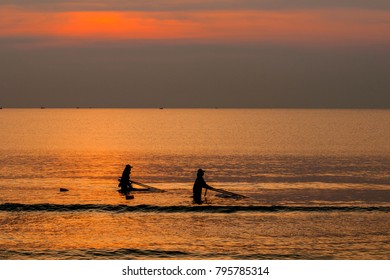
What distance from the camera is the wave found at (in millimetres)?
45219

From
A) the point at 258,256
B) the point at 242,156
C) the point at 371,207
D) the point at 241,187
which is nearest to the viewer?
the point at 258,256

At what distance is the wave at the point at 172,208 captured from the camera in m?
45.2

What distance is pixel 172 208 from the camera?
1805 inches

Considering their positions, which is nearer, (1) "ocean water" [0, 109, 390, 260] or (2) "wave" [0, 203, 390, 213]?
(1) "ocean water" [0, 109, 390, 260]

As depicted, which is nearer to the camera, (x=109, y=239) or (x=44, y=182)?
(x=109, y=239)

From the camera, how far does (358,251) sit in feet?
108

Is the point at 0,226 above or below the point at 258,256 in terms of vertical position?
above

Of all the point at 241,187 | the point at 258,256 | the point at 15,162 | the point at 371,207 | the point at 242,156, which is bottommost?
the point at 258,256

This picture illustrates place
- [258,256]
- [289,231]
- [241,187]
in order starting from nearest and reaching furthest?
[258,256] → [289,231] → [241,187]

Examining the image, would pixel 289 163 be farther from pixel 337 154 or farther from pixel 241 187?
pixel 241 187

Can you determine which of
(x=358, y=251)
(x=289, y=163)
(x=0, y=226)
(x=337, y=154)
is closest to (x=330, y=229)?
(x=358, y=251)

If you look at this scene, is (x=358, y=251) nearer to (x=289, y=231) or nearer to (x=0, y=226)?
(x=289, y=231)

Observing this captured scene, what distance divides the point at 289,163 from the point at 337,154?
22.3m

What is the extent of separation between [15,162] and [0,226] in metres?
53.0
